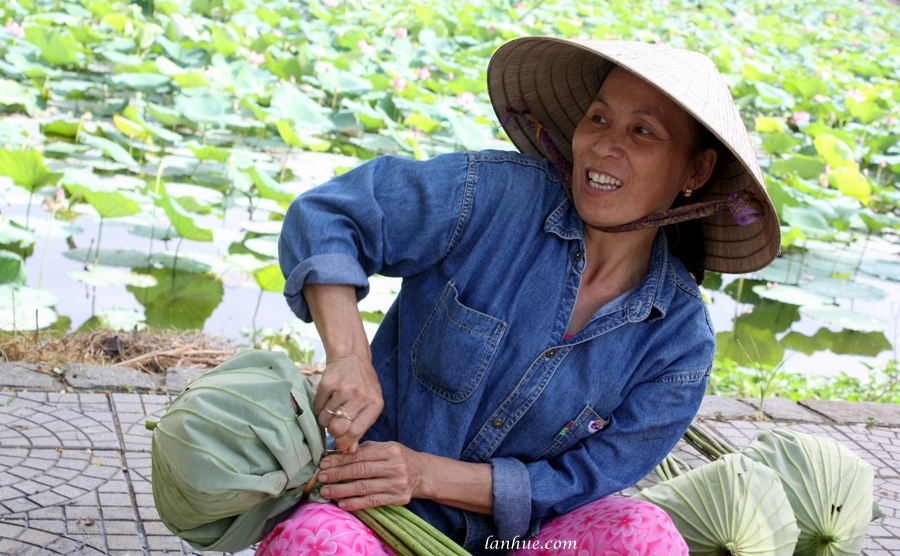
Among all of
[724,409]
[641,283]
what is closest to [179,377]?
[641,283]

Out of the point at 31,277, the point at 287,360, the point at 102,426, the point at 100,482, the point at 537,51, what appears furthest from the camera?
the point at 31,277

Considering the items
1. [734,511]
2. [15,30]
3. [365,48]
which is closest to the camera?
[734,511]

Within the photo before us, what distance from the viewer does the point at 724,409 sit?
2709mm

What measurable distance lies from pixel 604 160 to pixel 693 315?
11.7 inches

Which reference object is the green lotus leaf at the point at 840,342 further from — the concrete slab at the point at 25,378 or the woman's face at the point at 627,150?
the concrete slab at the point at 25,378

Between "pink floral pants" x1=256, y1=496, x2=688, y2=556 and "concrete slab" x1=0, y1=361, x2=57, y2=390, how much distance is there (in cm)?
105

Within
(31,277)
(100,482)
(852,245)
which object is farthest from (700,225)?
(852,245)

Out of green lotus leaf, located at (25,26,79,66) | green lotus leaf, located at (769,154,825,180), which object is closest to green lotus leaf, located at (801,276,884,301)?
green lotus leaf, located at (769,154,825,180)

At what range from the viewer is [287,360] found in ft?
4.48

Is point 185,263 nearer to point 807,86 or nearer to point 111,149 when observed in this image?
point 111,149

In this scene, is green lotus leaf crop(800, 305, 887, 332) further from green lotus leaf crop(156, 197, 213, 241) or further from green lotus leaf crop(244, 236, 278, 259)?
green lotus leaf crop(156, 197, 213, 241)

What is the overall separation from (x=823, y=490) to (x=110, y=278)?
2355mm

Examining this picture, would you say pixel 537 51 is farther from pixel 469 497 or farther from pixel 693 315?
pixel 469 497

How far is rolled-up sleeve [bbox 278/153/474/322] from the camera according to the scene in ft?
4.71
